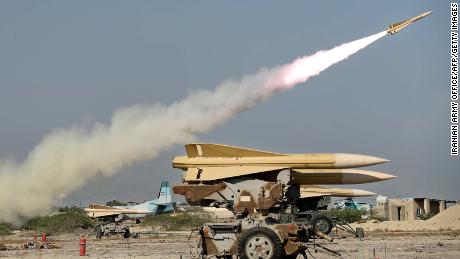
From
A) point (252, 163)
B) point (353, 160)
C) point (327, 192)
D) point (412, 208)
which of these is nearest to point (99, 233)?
point (327, 192)

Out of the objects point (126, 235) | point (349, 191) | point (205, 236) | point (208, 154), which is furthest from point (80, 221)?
point (205, 236)

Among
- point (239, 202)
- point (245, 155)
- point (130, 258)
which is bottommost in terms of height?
point (130, 258)

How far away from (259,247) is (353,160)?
9.38m

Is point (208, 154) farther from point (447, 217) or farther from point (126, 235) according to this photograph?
point (447, 217)

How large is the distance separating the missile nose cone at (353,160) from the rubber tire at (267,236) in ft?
28.2

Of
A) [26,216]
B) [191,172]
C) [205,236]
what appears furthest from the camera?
[26,216]

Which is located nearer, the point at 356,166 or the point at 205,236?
the point at 205,236

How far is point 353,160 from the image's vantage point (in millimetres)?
28469

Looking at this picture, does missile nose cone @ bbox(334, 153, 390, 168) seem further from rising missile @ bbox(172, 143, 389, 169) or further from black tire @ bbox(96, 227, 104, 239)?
black tire @ bbox(96, 227, 104, 239)

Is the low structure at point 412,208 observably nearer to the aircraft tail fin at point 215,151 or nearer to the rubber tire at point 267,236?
the aircraft tail fin at point 215,151

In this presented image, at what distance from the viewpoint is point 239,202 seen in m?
26.6

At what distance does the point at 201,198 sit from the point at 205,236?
6329 millimetres

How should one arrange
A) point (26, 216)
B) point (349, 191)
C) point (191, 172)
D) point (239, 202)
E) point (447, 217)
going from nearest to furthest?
point (239, 202) → point (191, 172) → point (26, 216) → point (349, 191) → point (447, 217)

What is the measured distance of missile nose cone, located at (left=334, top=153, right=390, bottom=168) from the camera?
28312mm
